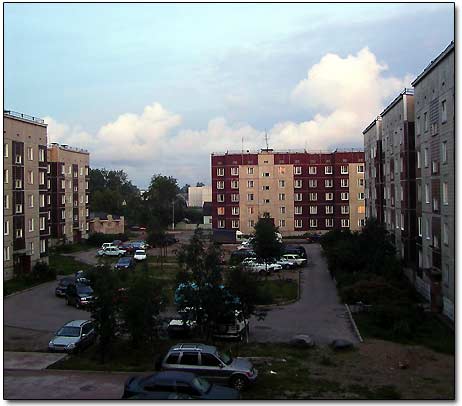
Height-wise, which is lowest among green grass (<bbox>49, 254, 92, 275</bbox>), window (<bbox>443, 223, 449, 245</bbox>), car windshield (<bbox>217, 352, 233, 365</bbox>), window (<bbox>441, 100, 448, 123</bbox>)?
car windshield (<bbox>217, 352, 233, 365</bbox>)

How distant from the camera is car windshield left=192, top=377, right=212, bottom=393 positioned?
619 centimetres

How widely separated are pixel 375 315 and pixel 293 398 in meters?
3.81

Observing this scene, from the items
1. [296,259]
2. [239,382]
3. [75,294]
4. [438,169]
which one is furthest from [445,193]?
[296,259]

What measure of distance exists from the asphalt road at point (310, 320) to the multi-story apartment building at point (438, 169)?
2236 mm

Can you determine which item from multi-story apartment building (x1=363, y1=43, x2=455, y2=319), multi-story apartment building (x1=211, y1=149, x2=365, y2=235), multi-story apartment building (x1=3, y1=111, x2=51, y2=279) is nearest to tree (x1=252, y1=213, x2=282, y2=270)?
multi-story apartment building (x1=363, y1=43, x2=455, y2=319)

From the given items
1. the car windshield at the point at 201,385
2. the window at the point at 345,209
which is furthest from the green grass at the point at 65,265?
the window at the point at 345,209

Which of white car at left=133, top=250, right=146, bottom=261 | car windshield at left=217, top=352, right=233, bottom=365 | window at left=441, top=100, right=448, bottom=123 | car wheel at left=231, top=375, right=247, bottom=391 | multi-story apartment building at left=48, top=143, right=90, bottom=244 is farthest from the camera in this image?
multi-story apartment building at left=48, top=143, right=90, bottom=244

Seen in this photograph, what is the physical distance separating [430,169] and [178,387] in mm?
4603

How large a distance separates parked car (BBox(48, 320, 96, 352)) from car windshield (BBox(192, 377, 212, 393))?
3193mm

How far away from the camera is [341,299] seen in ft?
41.2

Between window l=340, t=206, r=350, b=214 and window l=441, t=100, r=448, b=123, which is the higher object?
window l=441, t=100, r=448, b=123

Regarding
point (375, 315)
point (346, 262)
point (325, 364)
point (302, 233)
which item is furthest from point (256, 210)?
point (325, 364)

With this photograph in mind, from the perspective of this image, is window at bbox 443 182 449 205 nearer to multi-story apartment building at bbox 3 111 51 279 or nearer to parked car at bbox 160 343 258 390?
parked car at bbox 160 343 258 390

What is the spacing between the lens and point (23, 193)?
14164 millimetres
